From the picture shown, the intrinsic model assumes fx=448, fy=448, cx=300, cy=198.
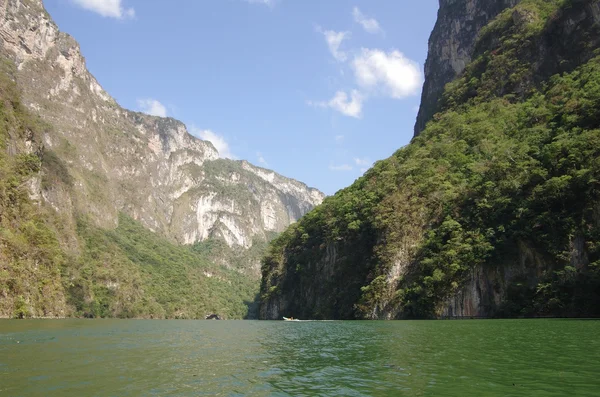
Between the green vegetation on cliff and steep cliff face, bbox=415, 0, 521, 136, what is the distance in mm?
38122

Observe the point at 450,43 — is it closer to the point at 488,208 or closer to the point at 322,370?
the point at 488,208

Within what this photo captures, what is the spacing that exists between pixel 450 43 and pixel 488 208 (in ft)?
398

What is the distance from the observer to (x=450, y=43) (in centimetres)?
16162

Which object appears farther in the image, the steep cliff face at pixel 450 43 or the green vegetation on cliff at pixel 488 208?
the steep cliff face at pixel 450 43

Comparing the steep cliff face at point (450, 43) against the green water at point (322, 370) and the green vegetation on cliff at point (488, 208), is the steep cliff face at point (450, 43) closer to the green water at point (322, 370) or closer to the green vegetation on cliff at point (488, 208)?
the green vegetation on cliff at point (488, 208)

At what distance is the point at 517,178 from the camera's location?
57.2 meters

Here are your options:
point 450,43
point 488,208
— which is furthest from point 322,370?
point 450,43

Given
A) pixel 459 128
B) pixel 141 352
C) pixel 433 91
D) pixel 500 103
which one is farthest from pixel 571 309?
pixel 433 91

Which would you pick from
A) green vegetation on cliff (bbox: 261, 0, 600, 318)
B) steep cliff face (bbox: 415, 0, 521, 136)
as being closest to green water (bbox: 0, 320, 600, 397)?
green vegetation on cliff (bbox: 261, 0, 600, 318)

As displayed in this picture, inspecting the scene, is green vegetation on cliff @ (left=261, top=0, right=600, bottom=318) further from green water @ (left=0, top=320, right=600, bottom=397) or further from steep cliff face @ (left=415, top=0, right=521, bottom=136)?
steep cliff face @ (left=415, top=0, right=521, bottom=136)

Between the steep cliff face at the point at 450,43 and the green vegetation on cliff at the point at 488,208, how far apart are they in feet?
125

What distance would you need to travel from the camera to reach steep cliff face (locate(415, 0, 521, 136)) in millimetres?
148000

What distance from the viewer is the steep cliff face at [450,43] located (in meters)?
148

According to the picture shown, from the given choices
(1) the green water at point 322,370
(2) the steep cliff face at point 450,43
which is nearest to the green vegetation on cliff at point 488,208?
(1) the green water at point 322,370
